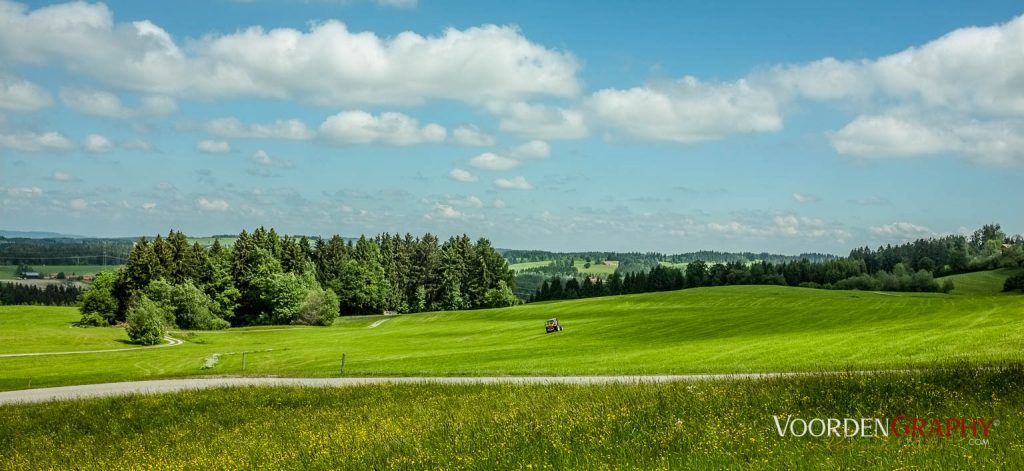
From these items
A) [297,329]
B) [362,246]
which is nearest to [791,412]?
[297,329]

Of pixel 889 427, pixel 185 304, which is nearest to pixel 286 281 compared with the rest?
pixel 185 304

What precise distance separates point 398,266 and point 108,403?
11699 cm

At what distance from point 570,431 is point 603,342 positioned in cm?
4330

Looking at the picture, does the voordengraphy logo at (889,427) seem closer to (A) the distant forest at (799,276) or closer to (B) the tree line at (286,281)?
(B) the tree line at (286,281)

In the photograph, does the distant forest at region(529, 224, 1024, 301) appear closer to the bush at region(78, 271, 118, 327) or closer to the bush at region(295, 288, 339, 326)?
the bush at region(295, 288, 339, 326)

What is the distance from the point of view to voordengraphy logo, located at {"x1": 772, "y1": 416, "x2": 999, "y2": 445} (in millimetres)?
9617

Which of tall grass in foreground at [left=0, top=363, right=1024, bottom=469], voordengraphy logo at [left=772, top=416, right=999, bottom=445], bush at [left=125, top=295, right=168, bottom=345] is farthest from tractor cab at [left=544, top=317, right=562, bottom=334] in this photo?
voordengraphy logo at [left=772, top=416, right=999, bottom=445]

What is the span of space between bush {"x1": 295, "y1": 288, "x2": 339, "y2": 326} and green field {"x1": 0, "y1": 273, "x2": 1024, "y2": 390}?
2946 millimetres

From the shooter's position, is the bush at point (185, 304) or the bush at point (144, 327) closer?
the bush at point (144, 327)

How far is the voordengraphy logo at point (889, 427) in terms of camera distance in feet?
31.6

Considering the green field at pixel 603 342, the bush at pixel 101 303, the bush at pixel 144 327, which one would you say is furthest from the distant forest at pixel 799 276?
the bush at pixel 144 327

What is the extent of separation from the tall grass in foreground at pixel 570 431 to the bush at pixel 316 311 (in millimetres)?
87448

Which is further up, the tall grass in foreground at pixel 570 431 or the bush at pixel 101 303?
the tall grass in foreground at pixel 570 431

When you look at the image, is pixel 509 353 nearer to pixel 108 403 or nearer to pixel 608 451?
pixel 108 403
